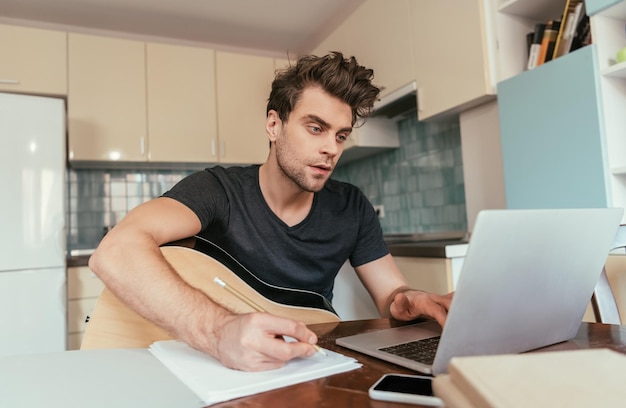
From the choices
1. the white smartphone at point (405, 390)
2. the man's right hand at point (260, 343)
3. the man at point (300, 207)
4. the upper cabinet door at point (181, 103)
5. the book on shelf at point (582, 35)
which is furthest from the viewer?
the upper cabinet door at point (181, 103)

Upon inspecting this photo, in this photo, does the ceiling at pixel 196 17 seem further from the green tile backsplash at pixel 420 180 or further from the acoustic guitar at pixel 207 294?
the acoustic guitar at pixel 207 294

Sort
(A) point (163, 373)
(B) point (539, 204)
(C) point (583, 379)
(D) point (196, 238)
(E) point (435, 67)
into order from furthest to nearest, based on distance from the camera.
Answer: (E) point (435, 67), (B) point (539, 204), (D) point (196, 238), (A) point (163, 373), (C) point (583, 379)

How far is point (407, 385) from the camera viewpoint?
0.48 metres

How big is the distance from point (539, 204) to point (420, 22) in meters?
1.04

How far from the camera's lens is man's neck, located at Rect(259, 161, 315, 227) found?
4.22ft

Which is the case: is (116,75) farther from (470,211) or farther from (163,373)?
(163,373)

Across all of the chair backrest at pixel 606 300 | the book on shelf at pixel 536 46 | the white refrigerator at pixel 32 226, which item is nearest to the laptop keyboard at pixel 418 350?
the chair backrest at pixel 606 300

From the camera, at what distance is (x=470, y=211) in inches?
87.1

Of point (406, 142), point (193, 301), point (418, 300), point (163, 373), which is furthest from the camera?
point (406, 142)

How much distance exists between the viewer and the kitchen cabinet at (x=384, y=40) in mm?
2275

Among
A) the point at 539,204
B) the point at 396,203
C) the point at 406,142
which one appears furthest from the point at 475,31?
the point at 396,203

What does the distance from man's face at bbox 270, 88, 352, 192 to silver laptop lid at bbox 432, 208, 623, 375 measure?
703 mm

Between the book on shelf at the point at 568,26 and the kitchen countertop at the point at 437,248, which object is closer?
the book on shelf at the point at 568,26

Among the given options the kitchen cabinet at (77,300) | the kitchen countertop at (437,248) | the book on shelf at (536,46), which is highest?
the book on shelf at (536,46)
